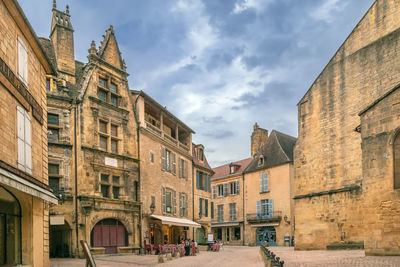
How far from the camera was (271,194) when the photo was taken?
37.0 metres

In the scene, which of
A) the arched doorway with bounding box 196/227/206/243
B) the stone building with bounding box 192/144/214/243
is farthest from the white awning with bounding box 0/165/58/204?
the arched doorway with bounding box 196/227/206/243

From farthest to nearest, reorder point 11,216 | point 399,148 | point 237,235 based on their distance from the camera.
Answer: point 237,235 < point 399,148 < point 11,216

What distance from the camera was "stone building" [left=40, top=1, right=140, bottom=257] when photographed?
1823 centimetres

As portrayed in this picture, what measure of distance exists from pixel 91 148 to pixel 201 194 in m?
14.2

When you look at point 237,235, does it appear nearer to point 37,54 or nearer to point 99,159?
point 99,159

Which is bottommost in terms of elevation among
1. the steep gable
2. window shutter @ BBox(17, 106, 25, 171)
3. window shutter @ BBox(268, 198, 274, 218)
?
window shutter @ BBox(268, 198, 274, 218)

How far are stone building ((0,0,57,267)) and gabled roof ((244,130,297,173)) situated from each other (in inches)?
1090

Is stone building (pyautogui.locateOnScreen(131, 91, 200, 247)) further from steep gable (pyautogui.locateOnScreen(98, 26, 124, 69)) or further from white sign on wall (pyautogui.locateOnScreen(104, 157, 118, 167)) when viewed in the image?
steep gable (pyautogui.locateOnScreen(98, 26, 124, 69))

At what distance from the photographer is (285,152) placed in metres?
37.0

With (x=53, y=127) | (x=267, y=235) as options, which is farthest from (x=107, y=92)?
(x=267, y=235)

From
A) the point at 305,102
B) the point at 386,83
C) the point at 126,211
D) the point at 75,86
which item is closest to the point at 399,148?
the point at 386,83

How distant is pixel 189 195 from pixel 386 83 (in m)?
15.6

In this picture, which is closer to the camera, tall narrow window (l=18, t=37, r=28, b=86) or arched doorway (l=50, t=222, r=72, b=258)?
tall narrow window (l=18, t=37, r=28, b=86)

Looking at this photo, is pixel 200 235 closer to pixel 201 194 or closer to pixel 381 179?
pixel 201 194
